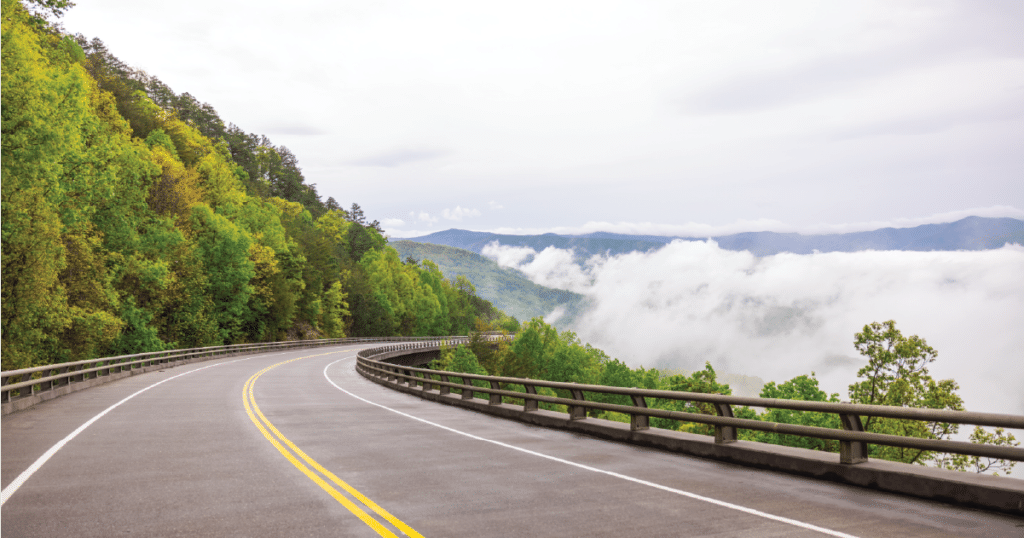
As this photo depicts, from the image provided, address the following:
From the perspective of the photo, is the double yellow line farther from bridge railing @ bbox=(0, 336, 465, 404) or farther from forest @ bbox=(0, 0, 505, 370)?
forest @ bbox=(0, 0, 505, 370)

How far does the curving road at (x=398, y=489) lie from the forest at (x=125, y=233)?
60.6 feet

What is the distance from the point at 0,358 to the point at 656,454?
29.3 m

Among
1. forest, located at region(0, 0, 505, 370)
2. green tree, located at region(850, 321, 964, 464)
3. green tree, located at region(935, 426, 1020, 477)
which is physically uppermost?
forest, located at region(0, 0, 505, 370)

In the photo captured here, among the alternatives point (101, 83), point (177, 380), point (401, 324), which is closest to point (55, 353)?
point (177, 380)

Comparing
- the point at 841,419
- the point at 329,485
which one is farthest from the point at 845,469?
the point at 329,485

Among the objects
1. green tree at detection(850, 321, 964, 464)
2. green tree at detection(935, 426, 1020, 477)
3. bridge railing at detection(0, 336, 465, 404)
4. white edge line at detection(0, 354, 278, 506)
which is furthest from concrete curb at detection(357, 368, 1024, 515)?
green tree at detection(850, 321, 964, 464)

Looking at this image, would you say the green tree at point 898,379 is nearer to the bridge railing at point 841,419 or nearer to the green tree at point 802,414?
the green tree at point 802,414

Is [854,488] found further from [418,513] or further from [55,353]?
[55,353]

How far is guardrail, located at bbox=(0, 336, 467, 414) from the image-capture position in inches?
763

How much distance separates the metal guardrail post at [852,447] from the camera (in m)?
8.88

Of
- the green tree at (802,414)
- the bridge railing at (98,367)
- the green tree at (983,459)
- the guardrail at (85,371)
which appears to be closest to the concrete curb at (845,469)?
the bridge railing at (98,367)

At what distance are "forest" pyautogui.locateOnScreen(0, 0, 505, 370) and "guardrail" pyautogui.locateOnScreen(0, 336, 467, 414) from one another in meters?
2.62

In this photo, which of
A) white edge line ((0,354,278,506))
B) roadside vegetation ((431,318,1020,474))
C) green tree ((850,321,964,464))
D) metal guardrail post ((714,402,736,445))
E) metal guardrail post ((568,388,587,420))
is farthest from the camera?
green tree ((850,321,964,464))

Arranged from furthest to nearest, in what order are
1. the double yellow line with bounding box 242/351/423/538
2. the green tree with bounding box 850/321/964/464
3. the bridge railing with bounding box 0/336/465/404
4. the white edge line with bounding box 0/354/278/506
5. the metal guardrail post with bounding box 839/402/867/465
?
the green tree with bounding box 850/321/964/464 → the bridge railing with bounding box 0/336/465/404 → the metal guardrail post with bounding box 839/402/867/465 → the white edge line with bounding box 0/354/278/506 → the double yellow line with bounding box 242/351/423/538
